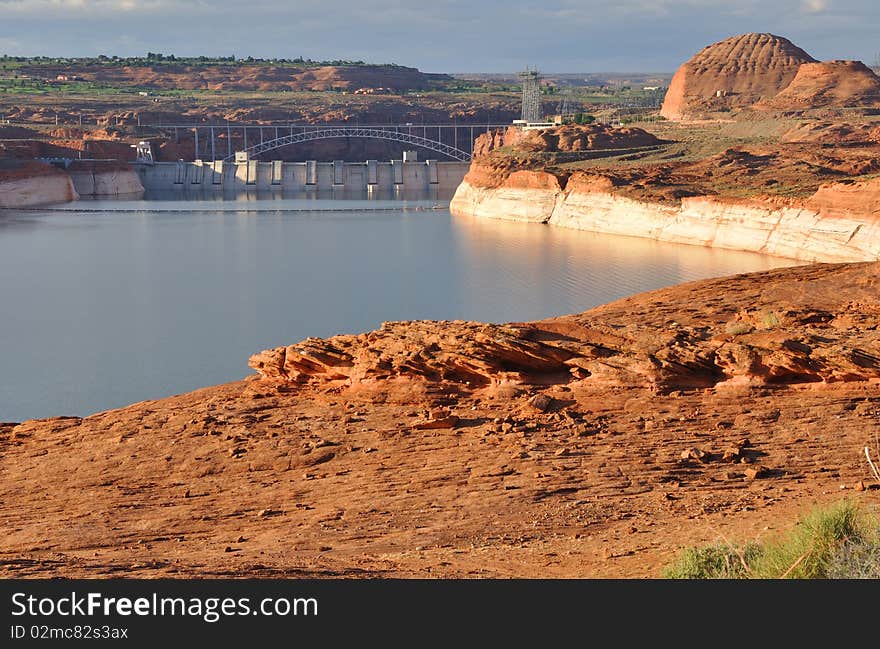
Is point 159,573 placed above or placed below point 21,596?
below

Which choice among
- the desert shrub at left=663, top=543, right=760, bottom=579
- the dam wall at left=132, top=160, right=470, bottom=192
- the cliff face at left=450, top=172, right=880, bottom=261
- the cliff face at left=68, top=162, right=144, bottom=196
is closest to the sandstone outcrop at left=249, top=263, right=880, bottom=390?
the desert shrub at left=663, top=543, right=760, bottom=579

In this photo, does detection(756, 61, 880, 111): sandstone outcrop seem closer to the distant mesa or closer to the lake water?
the distant mesa

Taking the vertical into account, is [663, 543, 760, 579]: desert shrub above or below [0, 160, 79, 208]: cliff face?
above

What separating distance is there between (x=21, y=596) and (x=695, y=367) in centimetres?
1043

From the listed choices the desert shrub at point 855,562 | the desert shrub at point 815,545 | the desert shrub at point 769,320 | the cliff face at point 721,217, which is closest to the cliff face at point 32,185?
the cliff face at point 721,217

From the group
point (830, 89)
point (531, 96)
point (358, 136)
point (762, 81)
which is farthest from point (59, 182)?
point (762, 81)

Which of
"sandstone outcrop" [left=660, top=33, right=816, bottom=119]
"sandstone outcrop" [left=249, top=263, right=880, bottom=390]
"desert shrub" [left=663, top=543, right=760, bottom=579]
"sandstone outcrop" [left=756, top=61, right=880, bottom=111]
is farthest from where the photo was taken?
"sandstone outcrop" [left=660, top=33, right=816, bottom=119]

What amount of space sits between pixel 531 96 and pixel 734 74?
64.1 ft

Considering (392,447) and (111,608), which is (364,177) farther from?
(111,608)

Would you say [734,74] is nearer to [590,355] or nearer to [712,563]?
[590,355]

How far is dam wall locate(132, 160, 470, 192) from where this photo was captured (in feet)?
355

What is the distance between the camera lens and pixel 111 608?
19.9 feet

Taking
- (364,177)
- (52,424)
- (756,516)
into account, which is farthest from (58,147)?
(756,516)

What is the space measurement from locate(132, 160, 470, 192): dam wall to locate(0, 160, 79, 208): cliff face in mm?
15880
